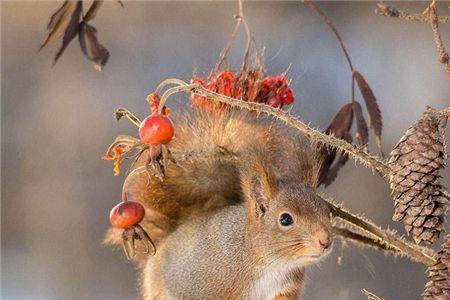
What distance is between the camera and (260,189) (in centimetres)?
132

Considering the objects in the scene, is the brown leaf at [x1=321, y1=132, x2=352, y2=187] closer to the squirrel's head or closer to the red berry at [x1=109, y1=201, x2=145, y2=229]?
the squirrel's head

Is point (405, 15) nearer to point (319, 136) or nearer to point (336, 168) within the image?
point (319, 136)

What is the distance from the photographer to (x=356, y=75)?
1.26 meters

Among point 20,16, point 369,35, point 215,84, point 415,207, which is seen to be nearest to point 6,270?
point 20,16

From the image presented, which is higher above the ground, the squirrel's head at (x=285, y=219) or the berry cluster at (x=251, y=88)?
the berry cluster at (x=251, y=88)

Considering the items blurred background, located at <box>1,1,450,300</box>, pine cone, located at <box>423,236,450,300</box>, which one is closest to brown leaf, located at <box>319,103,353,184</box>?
pine cone, located at <box>423,236,450,300</box>

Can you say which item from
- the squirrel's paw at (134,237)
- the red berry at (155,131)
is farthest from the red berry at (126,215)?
the red berry at (155,131)

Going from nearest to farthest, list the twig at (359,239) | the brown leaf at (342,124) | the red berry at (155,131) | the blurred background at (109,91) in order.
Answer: the red berry at (155,131) → the twig at (359,239) → the brown leaf at (342,124) → the blurred background at (109,91)

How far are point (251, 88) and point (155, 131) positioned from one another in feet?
0.69

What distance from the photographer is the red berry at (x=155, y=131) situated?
1.05m

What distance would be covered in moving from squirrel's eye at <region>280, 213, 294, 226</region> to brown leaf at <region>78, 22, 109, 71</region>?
1.18ft

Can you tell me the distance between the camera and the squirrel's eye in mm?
1311

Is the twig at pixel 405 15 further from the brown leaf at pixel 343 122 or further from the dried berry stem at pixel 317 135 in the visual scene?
the brown leaf at pixel 343 122

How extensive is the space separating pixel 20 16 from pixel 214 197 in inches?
105
